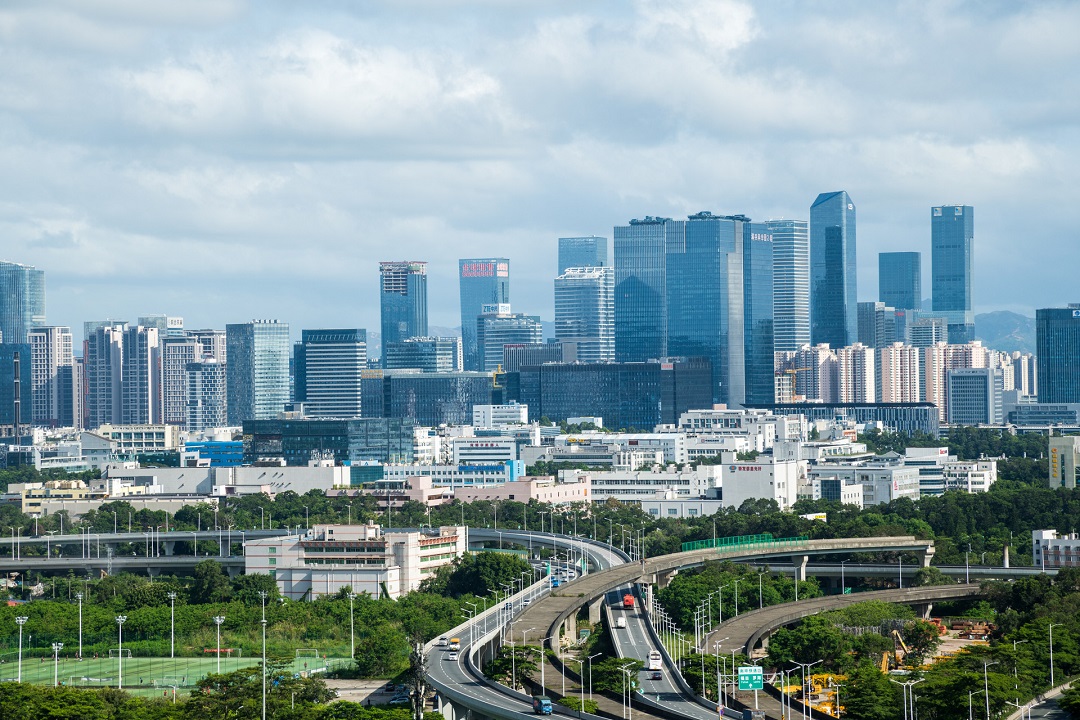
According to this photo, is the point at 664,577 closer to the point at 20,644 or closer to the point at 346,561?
the point at 346,561

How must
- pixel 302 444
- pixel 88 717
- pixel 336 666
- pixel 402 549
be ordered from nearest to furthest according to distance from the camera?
pixel 88 717 < pixel 336 666 < pixel 402 549 < pixel 302 444

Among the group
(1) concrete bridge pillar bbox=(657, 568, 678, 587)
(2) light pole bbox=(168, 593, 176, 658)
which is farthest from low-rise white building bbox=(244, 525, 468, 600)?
(1) concrete bridge pillar bbox=(657, 568, 678, 587)

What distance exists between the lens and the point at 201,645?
82.0m

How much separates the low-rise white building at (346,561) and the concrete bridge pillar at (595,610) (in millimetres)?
12242

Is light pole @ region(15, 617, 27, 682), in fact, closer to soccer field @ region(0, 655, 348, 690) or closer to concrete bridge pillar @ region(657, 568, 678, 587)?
soccer field @ region(0, 655, 348, 690)

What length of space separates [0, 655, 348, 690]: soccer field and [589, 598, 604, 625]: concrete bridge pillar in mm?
12852

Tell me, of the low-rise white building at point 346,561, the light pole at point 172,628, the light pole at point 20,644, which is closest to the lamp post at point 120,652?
the light pole at point 172,628

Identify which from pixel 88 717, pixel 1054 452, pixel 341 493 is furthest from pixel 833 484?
pixel 88 717

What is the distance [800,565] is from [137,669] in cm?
4130

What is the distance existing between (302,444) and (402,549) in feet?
336

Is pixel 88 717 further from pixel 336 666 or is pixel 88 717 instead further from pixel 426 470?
pixel 426 470

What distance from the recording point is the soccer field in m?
72.6

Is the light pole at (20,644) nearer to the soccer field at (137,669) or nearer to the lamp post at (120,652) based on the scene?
the soccer field at (137,669)

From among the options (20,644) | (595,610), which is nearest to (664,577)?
(595,610)
